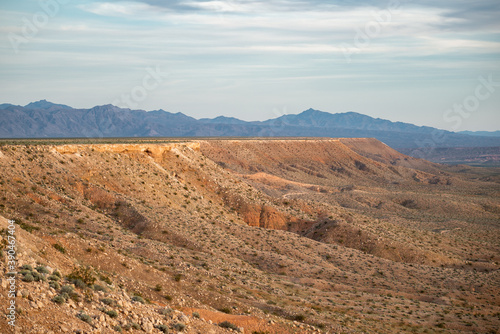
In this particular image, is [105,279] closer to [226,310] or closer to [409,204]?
[226,310]

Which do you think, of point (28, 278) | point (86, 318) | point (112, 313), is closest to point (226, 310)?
point (112, 313)

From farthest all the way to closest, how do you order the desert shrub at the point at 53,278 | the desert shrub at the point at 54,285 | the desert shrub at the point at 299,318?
the desert shrub at the point at 299,318, the desert shrub at the point at 53,278, the desert shrub at the point at 54,285

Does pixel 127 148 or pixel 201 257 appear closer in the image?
pixel 201 257

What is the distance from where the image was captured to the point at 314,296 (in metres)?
24.4

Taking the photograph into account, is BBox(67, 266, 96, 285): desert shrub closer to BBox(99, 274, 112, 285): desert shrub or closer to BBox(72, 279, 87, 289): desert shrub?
BBox(72, 279, 87, 289): desert shrub

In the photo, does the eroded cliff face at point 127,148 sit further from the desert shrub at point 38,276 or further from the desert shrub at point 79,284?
the desert shrub at point 38,276

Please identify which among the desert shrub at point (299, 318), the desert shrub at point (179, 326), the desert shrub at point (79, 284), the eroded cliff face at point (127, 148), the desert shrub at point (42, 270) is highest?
the eroded cliff face at point (127, 148)

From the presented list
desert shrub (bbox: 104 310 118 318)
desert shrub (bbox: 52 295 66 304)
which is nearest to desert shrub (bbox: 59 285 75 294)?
desert shrub (bbox: 52 295 66 304)

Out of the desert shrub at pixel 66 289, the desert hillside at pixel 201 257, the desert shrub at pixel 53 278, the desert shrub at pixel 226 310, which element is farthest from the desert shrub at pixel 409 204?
the desert shrub at pixel 66 289

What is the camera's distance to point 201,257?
86.3 ft

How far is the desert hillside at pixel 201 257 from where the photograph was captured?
13.4 m

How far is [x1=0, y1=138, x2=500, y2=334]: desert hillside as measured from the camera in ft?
44.1

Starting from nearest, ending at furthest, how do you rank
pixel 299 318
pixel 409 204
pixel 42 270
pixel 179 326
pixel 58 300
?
pixel 58 300 < pixel 42 270 < pixel 179 326 < pixel 299 318 < pixel 409 204

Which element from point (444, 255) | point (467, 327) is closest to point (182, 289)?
point (467, 327)
